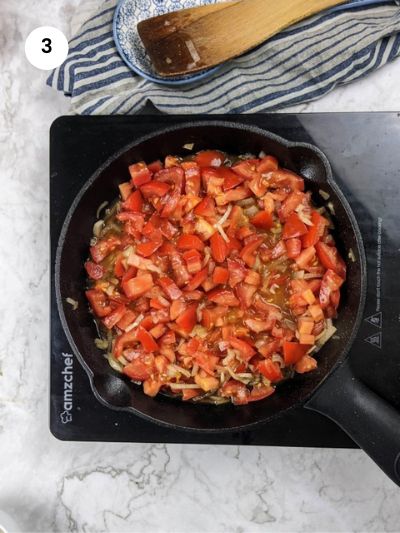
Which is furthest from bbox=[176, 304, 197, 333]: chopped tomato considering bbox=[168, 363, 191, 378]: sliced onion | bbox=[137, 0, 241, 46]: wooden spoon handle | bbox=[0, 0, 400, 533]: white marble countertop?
bbox=[137, 0, 241, 46]: wooden spoon handle

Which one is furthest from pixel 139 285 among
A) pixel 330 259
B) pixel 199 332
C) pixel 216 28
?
pixel 216 28

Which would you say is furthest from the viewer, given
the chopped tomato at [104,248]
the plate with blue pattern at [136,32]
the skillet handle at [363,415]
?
the plate with blue pattern at [136,32]

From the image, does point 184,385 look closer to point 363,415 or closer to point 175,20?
point 363,415

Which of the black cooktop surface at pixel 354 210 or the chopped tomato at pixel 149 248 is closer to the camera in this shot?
the chopped tomato at pixel 149 248

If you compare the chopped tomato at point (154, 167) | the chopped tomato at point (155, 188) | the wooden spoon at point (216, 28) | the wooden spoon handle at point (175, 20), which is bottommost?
the chopped tomato at point (155, 188)

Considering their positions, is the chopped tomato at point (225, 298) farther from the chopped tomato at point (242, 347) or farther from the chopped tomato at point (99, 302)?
the chopped tomato at point (99, 302)

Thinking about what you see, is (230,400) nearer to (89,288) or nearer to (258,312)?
(258,312)

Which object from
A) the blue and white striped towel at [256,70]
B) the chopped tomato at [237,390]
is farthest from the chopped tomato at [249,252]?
the blue and white striped towel at [256,70]

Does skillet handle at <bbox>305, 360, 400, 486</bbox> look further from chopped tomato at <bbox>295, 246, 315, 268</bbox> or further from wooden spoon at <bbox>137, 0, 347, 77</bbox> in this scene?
wooden spoon at <bbox>137, 0, 347, 77</bbox>
